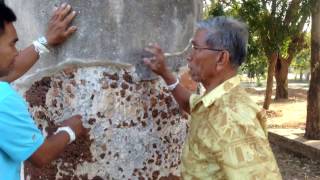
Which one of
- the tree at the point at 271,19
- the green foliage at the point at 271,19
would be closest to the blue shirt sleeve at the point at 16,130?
the green foliage at the point at 271,19

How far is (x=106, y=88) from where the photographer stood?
2.24 metres

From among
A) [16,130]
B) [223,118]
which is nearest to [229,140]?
[223,118]

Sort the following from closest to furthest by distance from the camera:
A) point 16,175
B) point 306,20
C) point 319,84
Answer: point 16,175
point 319,84
point 306,20

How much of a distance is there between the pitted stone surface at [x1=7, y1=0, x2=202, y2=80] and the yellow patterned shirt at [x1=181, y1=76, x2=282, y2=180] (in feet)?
1.19

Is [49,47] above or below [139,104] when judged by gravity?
above

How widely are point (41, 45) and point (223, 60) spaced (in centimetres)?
77

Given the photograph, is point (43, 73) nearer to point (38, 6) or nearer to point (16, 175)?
point (38, 6)

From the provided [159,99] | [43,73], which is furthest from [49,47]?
[159,99]

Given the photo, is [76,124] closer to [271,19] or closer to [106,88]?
[106,88]

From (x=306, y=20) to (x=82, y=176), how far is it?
1367cm

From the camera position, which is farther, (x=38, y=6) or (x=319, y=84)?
(x=319, y=84)

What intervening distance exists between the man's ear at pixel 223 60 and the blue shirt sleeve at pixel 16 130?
747 mm

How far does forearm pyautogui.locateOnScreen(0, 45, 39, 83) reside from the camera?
2.31 meters

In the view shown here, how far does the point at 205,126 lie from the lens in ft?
6.84
